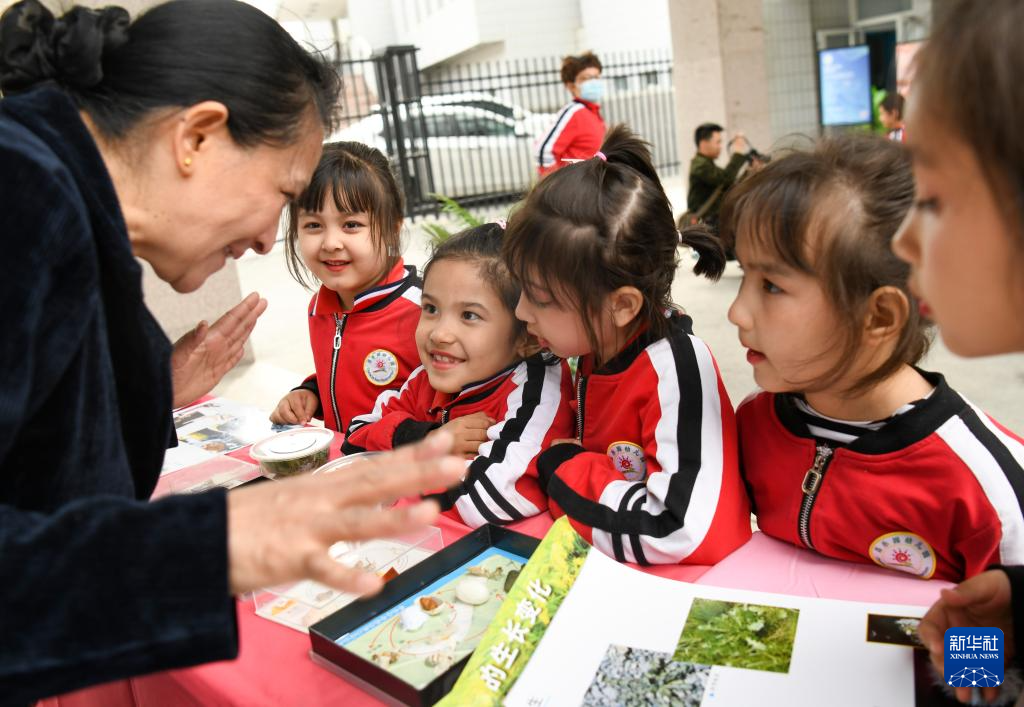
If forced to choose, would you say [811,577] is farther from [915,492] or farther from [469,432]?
[469,432]

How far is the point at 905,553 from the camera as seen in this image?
1.15 m

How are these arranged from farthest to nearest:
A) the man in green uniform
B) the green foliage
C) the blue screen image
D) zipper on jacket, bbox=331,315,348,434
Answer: the blue screen image → the man in green uniform → the green foliage → zipper on jacket, bbox=331,315,348,434

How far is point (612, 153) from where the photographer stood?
151cm

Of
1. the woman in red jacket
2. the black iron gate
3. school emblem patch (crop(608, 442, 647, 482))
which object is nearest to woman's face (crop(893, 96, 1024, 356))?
school emblem patch (crop(608, 442, 647, 482))

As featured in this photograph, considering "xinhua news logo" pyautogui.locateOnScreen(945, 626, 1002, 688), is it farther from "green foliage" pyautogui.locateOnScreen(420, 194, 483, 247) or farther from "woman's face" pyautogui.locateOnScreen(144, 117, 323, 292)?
"green foliage" pyautogui.locateOnScreen(420, 194, 483, 247)

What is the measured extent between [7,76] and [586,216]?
86 centimetres

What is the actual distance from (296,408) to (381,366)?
0.90ft

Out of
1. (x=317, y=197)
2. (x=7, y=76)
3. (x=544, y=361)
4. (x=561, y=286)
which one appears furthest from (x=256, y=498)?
(x=317, y=197)

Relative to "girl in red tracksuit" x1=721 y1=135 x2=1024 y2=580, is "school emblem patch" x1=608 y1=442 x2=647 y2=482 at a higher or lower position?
lower

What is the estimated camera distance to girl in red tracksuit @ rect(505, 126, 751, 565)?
1254 millimetres

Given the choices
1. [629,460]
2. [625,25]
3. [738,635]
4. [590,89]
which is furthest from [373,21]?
[738,635]

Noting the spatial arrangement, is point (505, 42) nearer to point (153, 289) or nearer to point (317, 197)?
point (153, 289)

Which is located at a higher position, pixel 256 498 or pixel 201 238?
pixel 201 238

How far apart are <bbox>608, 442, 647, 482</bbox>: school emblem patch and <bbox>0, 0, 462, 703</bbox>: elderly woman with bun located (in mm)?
689
